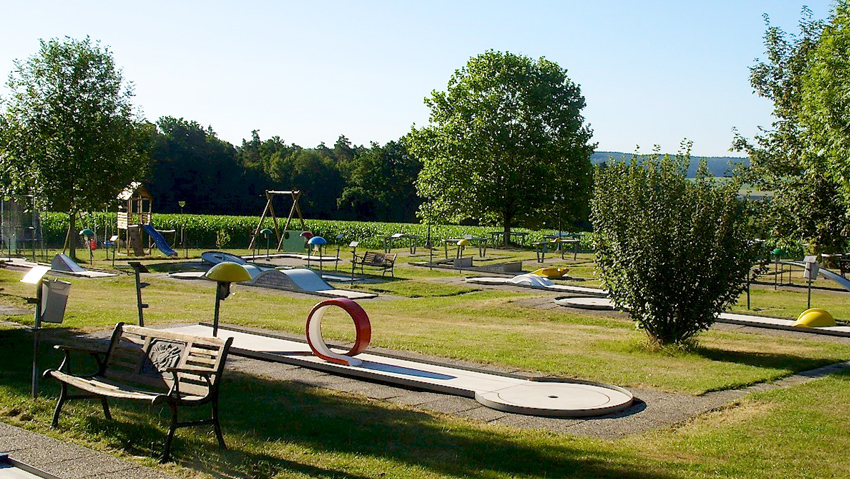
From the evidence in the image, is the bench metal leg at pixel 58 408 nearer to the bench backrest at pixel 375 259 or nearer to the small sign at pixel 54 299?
the small sign at pixel 54 299

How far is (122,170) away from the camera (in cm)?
3012

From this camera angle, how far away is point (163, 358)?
24.1 feet

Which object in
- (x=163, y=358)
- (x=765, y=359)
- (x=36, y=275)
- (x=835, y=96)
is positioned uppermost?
(x=835, y=96)

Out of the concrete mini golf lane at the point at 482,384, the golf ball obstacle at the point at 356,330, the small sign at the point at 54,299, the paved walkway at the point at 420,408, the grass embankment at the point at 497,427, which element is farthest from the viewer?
the golf ball obstacle at the point at 356,330

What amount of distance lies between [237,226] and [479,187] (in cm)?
1373

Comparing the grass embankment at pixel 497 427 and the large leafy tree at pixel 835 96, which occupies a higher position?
the large leafy tree at pixel 835 96

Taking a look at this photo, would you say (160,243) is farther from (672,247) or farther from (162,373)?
(162,373)

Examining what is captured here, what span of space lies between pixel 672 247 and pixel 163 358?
23.6 ft

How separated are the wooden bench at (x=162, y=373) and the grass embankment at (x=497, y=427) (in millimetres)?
285

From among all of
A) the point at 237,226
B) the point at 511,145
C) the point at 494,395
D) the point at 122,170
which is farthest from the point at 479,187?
the point at 494,395

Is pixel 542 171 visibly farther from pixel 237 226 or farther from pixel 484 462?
pixel 484 462

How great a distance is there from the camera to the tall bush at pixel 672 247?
11.8m

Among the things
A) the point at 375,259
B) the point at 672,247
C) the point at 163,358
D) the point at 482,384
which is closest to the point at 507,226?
the point at 375,259

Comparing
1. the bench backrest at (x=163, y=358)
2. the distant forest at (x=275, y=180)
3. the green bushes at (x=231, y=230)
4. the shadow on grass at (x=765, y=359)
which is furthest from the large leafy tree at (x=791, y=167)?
the distant forest at (x=275, y=180)
